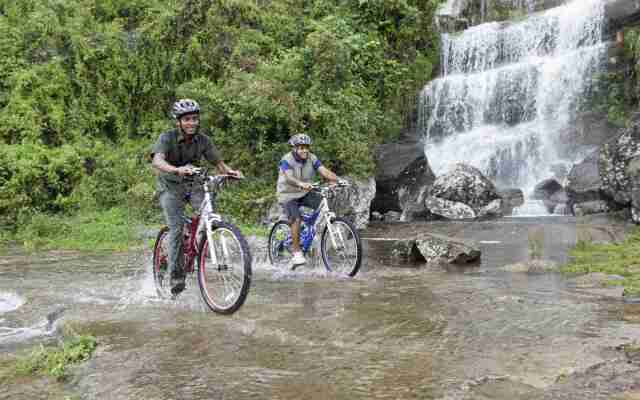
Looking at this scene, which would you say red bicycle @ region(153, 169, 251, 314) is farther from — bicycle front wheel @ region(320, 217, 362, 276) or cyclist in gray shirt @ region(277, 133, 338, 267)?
bicycle front wheel @ region(320, 217, 362, 276)

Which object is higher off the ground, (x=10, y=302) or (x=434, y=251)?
(x=434, y=251)

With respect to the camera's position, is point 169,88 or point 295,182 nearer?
point 295,182

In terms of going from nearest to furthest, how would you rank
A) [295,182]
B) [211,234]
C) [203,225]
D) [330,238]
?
[211,234] → [203,225] → [295,182] → [330,238]

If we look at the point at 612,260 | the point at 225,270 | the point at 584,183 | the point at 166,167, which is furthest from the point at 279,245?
the point at 584,183

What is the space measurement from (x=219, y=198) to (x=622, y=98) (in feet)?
47.2

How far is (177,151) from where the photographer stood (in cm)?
635

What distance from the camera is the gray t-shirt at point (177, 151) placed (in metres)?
6.25

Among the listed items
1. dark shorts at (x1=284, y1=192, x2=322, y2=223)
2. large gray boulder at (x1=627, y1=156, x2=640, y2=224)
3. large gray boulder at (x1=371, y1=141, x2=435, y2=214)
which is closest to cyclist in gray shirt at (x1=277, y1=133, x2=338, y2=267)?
dark shorts at (x1=284, y1=192, x2=322, y2=223)

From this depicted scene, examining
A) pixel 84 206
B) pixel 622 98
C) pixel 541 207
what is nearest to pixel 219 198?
pixel 84 206

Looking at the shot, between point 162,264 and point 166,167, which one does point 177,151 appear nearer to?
point 166,167

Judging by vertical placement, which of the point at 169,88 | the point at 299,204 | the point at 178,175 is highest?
the point at 169,88

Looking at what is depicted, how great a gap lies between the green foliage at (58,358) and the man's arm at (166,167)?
5.75 ft

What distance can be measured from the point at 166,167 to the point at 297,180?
2.95m

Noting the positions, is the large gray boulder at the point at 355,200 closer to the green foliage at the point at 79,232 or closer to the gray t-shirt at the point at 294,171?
the green foliage at the point at 79,232
